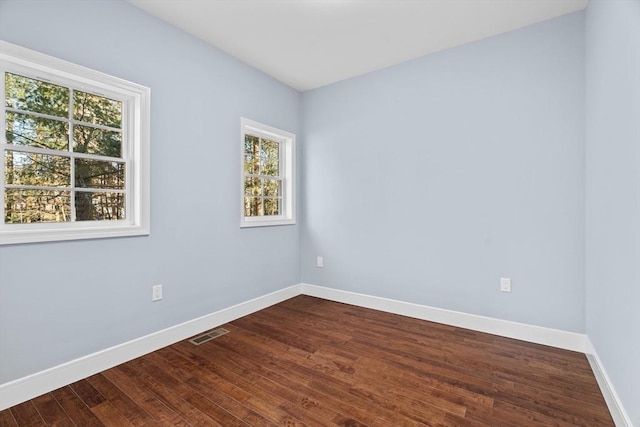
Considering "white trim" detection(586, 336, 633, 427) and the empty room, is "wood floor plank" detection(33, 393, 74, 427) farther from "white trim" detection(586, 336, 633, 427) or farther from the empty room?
"white trim" detection(586, 336, 633, 427)

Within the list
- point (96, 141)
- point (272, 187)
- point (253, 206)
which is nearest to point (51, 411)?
point (96, 141)

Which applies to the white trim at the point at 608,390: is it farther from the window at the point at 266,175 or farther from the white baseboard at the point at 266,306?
the window at the point at 266,175

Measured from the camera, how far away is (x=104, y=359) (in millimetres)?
2150

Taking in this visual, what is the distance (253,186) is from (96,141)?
5.35 feet

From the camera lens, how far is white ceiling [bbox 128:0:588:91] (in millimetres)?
2352

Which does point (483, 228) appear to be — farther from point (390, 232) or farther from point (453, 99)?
point (453, 99)

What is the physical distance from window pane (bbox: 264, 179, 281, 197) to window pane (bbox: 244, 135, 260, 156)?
389 millimetres

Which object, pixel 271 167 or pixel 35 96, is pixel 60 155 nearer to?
pixel 35 96

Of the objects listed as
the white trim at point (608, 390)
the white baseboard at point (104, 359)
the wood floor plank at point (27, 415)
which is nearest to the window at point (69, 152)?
the white baseboard at point (104, 359)

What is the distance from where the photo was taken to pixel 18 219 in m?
1.90

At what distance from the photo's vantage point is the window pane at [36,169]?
1874mm

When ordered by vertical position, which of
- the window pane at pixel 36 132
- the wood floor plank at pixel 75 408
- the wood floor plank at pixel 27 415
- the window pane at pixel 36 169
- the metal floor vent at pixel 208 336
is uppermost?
the window pane at pixel 36 132

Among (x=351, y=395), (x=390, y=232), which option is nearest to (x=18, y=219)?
(x=351, y=395)

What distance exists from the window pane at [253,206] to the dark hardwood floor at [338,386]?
4.52ft
